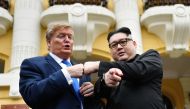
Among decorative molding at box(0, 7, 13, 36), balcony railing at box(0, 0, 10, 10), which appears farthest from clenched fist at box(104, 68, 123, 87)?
balcony railing at box(0, 0, 10, 10)

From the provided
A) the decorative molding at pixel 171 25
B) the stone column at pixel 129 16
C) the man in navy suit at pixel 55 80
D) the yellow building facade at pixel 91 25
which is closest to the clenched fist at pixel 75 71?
the man in navy suit at pixel 55 80

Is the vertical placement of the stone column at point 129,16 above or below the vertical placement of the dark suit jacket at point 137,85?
above

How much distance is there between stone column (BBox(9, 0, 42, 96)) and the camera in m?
7.34

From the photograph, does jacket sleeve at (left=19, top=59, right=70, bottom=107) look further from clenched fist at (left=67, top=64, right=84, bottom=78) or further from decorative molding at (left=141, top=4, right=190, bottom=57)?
decorative molding at (left=141, top=4, right=190, bottom=57)

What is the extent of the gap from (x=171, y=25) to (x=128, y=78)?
568 centimetres

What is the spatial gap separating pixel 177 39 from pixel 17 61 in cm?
342

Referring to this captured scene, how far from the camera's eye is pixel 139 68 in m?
2.32

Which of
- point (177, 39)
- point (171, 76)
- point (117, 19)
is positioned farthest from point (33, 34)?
point (171, 76)

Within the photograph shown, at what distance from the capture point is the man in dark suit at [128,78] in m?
2.29

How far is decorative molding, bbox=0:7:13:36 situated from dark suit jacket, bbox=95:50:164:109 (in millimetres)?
5693

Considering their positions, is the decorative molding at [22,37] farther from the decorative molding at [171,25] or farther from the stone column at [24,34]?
the decorative molding at [171,25]

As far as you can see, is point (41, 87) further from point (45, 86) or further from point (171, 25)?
point (171, 25)

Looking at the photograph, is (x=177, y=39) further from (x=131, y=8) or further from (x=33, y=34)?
(x=33, y=34)

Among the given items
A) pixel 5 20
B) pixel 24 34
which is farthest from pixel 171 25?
pixel 5 20
